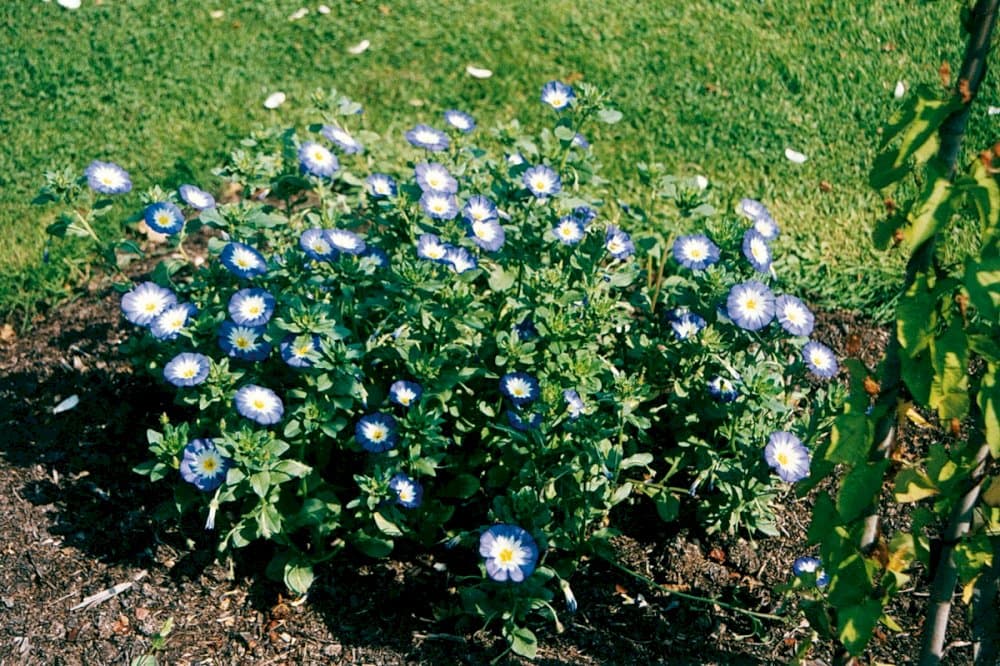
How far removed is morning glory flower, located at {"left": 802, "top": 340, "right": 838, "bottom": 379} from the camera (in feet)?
9.15

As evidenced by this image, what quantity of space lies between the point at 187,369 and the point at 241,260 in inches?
12.9

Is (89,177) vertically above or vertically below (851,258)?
above

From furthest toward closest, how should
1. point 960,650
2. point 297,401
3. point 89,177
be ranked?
point 89,177, point 297,401, point 960,650

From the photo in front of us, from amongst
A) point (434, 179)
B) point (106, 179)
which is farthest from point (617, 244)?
point (106, 179)

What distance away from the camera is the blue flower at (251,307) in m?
2.60

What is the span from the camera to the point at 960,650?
8.48 feet

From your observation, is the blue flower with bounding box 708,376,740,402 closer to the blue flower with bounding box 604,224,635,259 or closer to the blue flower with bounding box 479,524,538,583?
the blue flower with bounding box 604,224,635,259

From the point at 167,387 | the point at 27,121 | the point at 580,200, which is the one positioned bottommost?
the point at 27,121

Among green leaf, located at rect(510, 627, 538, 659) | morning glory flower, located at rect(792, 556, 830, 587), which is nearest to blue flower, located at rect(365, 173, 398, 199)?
green leaf, located at rect(510, 627, 538, 659)

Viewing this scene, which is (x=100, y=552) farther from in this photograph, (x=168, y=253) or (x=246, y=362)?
(x=168, y=253)

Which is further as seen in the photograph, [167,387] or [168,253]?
[168,253]

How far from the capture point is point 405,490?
8.37 ft

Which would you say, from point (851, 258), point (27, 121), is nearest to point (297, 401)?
point (851, 258)

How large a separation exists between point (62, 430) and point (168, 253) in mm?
948
